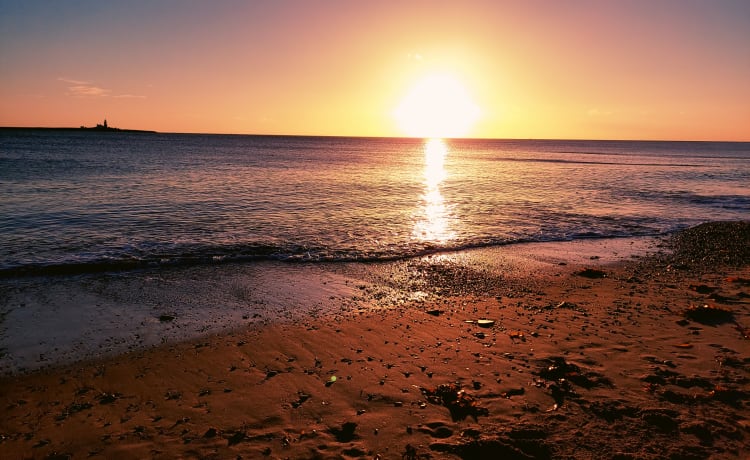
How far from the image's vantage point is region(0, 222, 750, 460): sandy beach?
5559 millimetres

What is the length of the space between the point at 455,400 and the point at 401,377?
1104mm

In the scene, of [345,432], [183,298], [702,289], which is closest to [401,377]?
[345,432]

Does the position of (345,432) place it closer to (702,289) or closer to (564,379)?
(564,379)

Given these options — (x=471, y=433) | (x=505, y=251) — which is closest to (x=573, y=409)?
(x=471, y=433)

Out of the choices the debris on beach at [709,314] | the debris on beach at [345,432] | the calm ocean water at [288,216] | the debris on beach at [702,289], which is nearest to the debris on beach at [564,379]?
the debris on beach at [345,432]

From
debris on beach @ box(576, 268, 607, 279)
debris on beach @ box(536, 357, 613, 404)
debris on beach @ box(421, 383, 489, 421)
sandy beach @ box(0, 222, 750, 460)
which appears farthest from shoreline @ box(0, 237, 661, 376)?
debris on beach @ box(536, 357, 613, 404)

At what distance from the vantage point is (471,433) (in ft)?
18.6

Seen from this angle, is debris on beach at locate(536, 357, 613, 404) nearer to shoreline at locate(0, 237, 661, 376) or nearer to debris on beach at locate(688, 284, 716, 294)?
shoreline at locate(0, 237, 661, 376)

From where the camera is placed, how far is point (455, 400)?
6.42m

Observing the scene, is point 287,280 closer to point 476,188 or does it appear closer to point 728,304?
point 728,304

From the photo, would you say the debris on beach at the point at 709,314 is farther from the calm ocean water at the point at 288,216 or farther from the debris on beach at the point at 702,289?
the calm ocean water at the point at 288,216

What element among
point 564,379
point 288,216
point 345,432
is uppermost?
point 288,216

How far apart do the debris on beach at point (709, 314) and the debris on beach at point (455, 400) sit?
22.4 feet

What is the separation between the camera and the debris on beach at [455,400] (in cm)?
Result: 614
